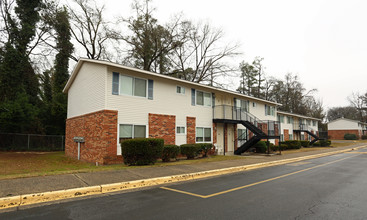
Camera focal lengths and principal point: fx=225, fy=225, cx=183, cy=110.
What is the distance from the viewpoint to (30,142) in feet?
81.3

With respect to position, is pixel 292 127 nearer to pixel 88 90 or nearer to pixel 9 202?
pixel 88 90

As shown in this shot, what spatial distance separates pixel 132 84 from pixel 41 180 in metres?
8.41

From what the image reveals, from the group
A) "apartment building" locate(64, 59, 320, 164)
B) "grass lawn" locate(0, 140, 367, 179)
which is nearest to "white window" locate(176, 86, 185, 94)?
"apartment building" locate(64, 59, 320, 164)

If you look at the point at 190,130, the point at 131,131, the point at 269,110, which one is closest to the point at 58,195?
the point at 131,131

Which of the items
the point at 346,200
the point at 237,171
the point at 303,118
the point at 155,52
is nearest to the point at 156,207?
the point at 346,200

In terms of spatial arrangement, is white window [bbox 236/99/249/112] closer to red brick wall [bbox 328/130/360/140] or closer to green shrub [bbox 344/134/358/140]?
green shrub [bbox 344/134/358/140]

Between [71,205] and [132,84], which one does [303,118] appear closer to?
[132,84]

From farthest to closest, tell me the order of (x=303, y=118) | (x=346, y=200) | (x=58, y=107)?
(x=303, y=118), (x=58, y=107), (x=346, y=200)

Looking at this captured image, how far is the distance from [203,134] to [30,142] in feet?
63.9

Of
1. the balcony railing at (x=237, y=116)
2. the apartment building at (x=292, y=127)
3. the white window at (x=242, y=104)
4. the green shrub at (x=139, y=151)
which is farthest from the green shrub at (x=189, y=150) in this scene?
the apartment building at (x=292, y=127)

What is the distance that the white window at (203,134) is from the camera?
732 inches

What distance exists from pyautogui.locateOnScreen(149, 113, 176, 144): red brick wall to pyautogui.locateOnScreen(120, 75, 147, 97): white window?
65.7 inches

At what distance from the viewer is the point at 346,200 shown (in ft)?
19.2

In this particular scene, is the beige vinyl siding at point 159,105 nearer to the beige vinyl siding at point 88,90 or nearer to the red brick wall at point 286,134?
the beige vinyl siding at point 88,90
